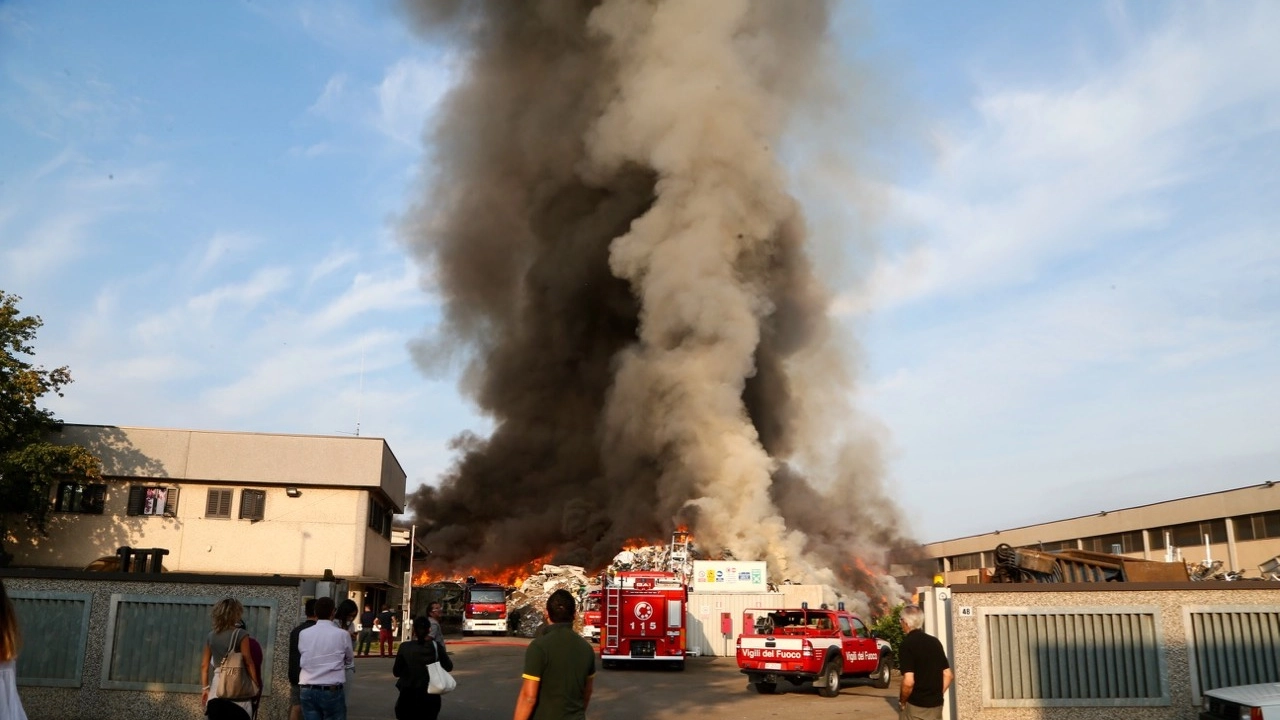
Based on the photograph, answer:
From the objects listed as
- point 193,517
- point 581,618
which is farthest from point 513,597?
point 193,517

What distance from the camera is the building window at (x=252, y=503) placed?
33156mm

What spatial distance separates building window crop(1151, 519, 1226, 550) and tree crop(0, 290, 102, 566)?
136ft

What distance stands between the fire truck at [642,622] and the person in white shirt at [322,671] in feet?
50.4

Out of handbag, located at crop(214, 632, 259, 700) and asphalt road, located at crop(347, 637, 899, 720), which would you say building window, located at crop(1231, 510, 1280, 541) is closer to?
asphalt road, located at crop(347, 637, 899, 720)

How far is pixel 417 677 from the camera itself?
8898 mm

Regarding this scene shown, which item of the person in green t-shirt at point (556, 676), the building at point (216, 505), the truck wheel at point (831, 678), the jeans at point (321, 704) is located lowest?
the truck wheel at point (831, 678)

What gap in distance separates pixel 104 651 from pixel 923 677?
30.3 feet

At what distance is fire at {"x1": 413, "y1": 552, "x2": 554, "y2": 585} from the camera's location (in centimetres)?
5019

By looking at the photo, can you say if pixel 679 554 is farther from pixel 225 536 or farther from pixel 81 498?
pixel 81 498

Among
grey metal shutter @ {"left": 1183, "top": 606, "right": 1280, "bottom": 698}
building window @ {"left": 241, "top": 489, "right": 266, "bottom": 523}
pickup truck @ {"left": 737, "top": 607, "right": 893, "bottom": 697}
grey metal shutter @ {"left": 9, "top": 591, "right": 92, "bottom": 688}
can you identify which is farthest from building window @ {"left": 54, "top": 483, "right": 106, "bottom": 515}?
grey metal shutter @ {"left": 1183, "top": 606, "right": 1280, "bottom": 698}

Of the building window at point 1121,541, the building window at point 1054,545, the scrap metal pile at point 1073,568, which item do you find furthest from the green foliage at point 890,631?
the building window at point 1054,545

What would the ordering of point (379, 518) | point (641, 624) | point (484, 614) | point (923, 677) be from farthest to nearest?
point (379, 518) < point (484, 614) < point (641, 624) < point (923, 677)

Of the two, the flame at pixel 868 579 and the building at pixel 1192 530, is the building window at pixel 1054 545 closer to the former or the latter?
the building at pixel 1192 530

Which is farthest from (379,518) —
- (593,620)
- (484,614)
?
(593,620)
